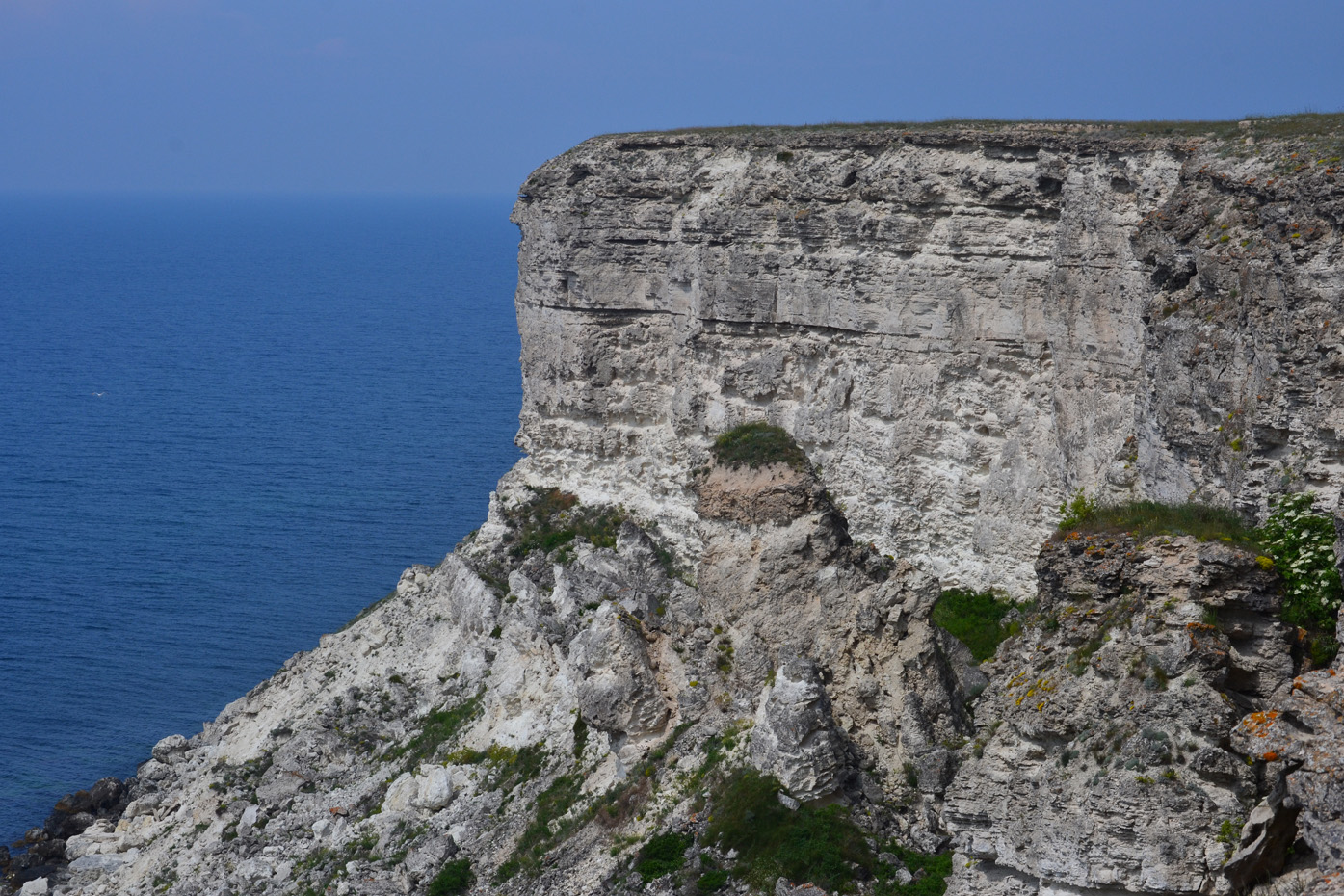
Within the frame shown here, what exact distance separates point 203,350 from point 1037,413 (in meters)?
112

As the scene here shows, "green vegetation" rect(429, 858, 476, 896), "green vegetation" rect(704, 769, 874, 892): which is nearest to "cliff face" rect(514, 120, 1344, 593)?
"green vegetation" rect(704, 769, 874, 892)

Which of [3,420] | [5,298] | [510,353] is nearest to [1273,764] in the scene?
[3,420]

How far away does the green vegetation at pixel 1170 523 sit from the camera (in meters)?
20.1

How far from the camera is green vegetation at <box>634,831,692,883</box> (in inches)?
1112

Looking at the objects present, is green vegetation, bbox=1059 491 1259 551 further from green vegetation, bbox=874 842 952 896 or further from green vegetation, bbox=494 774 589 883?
green vegetation, bbox=494 774 589 883

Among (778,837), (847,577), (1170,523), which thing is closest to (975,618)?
(847,577)

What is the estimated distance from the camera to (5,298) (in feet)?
569

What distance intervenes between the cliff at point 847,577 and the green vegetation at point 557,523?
13 centimetres

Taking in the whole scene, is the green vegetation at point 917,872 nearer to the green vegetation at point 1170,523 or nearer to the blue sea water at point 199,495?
the green vegetation at point 1170,523

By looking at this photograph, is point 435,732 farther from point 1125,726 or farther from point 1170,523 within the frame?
point 1125,726

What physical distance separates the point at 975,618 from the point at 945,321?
7.20 m

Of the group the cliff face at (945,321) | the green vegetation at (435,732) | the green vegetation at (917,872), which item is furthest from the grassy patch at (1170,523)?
the green vegetation at (435,732)

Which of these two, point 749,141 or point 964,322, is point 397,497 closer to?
point 749,141

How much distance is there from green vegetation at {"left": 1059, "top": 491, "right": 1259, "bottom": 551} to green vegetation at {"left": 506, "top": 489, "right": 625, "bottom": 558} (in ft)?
69.4
